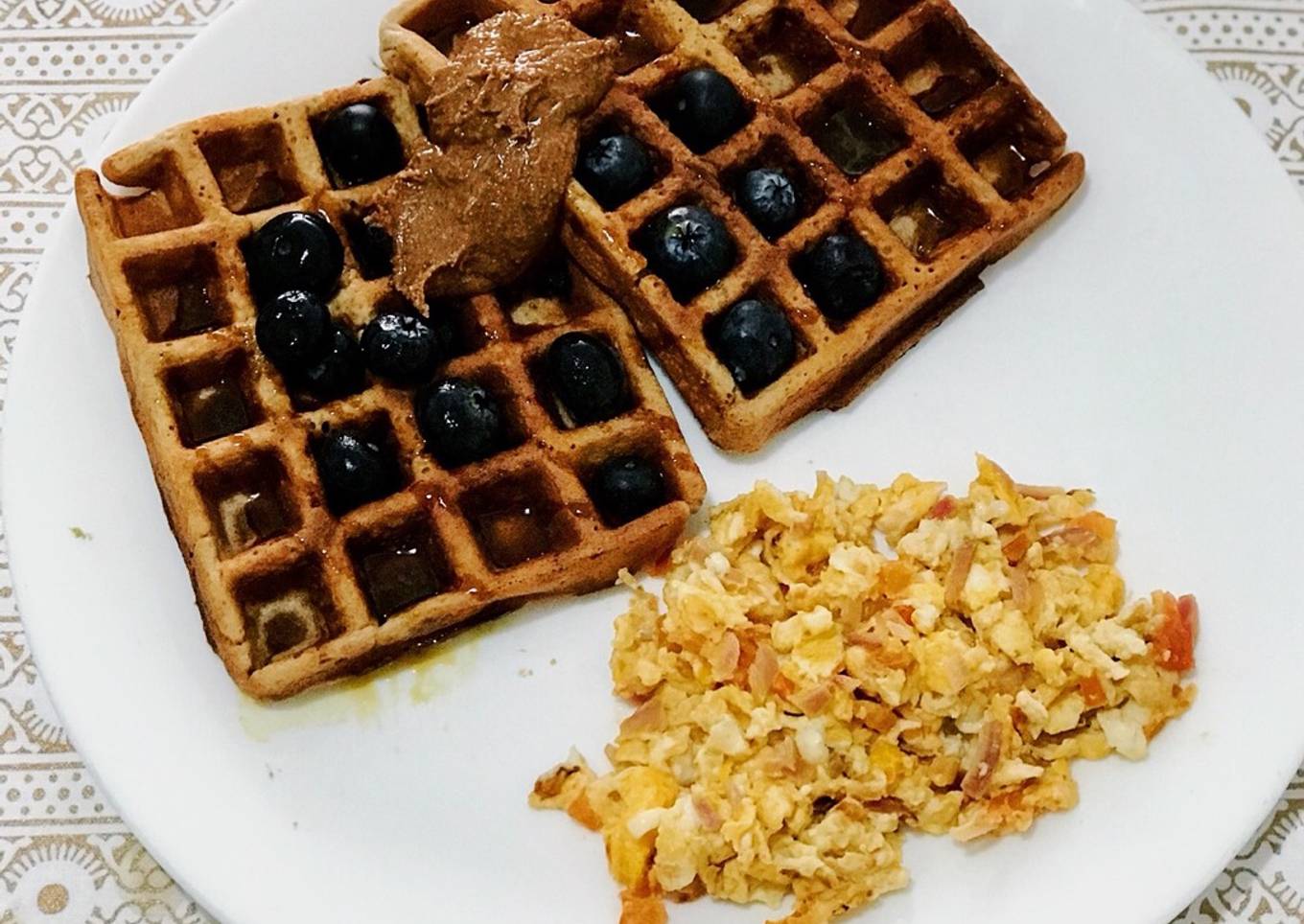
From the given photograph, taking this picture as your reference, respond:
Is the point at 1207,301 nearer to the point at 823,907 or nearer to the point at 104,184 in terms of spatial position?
the point at 823,907

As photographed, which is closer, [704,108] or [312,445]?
[312,445]

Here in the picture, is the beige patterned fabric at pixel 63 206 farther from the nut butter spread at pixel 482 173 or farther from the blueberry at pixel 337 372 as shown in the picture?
the nut butter spread at pixel 482 173

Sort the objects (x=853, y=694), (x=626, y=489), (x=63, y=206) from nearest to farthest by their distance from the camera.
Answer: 1. (x=853, y=694)
2. (x=626, y=489)
3. (x=63, y=206)

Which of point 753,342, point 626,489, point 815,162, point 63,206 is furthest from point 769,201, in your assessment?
point 63,206

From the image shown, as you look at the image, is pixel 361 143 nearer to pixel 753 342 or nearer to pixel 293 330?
pixel 293 330

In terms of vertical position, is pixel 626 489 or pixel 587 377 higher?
pixel 587 377

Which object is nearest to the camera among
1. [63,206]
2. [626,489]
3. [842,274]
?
[626,489]

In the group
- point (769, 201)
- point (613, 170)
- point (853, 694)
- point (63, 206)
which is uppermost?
point (63, 206)

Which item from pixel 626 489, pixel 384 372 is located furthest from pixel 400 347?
pixel 626 489
